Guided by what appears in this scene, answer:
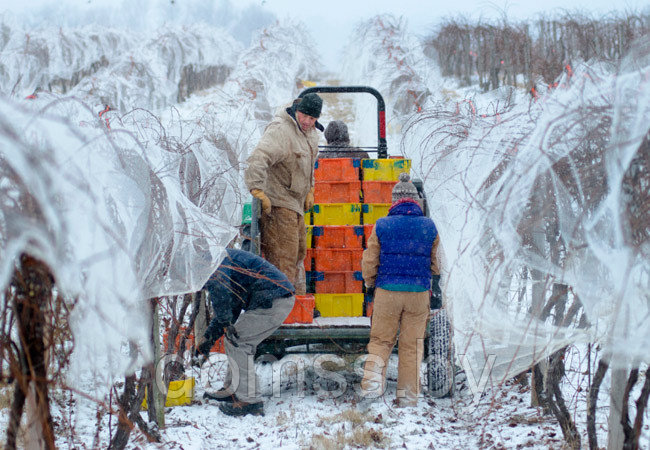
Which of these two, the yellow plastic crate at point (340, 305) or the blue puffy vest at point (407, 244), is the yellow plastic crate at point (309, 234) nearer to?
the yellow plastic crate at point (340, 305)

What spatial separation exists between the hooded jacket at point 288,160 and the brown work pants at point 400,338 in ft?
3.74

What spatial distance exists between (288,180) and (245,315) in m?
1.32

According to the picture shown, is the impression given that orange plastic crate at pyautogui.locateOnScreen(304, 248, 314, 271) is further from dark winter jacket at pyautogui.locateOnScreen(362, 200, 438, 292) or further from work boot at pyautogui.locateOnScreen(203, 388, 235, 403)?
work boot at pyautogui.locateOnScreen(203, 388, 235, 403)

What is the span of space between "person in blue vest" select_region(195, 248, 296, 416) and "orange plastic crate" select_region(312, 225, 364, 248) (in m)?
1.04

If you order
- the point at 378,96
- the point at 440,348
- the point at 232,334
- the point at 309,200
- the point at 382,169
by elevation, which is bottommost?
the point at 440,348

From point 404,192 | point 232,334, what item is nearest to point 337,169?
point 404,192

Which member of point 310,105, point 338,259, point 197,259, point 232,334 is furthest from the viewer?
point 338,259

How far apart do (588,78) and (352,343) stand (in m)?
3.01

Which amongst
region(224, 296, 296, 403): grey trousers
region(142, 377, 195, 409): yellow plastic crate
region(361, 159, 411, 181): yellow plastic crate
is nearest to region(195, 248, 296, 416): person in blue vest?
region(224, 296, 296, 403): grey trousers

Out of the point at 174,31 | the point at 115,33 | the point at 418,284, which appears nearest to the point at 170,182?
the point at 418,284

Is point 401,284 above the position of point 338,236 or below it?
below

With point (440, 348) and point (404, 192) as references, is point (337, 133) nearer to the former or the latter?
point (404, 192)

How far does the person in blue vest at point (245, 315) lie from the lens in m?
4.42

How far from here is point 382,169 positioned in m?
5.79
